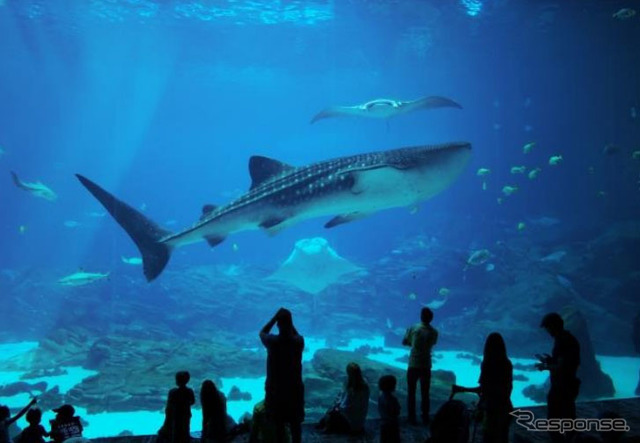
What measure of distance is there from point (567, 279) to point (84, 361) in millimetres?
21046

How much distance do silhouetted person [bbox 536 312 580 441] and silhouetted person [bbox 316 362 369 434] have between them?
1.69m

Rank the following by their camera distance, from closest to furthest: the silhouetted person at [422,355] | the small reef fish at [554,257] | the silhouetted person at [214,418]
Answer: the silhouetted person at [214,418], the silhouetted person at [422,355], the small reef fish at [554,257]

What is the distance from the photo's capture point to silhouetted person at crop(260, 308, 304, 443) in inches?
133

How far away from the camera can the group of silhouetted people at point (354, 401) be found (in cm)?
339

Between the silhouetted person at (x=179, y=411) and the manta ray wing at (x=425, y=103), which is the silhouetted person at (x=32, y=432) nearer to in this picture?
the silhouetted person at (x=179, y=411)

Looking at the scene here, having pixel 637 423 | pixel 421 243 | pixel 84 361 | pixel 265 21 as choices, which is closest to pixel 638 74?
pixel 421 243

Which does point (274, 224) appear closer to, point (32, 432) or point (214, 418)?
point (214, 418)

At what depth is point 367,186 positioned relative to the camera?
4.68 metres

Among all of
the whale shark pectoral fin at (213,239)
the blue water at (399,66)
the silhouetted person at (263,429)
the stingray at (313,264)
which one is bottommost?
the silhouetted person at (263,429)

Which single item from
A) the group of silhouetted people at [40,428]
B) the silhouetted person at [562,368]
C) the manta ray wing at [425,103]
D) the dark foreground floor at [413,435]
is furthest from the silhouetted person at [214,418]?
the manta ray wing at [425,103]

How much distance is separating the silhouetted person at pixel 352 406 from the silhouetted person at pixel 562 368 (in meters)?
1.69

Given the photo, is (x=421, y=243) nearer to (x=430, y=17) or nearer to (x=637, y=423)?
(x=430, y=17)

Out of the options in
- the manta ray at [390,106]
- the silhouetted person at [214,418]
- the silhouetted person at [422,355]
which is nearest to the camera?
the silhouetted person at [214,418]

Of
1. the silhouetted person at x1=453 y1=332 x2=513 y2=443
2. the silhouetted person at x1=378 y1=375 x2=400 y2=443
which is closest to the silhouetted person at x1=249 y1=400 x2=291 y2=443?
the silhouetted person at x1=378 y1=375 x2=400 y2=443
